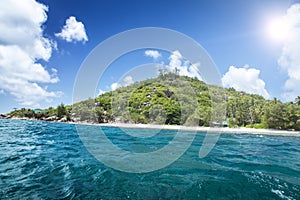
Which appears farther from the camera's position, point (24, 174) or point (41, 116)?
point (41, 116)

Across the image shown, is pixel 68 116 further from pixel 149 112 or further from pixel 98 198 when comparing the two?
pixel 98 198

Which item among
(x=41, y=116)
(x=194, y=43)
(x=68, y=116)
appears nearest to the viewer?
(x=194, y=43)

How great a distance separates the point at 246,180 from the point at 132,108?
1966 inches

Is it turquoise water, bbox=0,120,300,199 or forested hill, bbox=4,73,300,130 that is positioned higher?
forested hill, bbox=4,73,300,130

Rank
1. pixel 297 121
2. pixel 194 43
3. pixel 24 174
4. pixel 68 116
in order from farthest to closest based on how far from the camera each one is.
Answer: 1. pixel 68 116
2. pixel 297 121
3. pixel 194 43
4. pixel 24 174

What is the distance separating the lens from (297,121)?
1297 inches

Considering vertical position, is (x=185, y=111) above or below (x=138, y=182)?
above

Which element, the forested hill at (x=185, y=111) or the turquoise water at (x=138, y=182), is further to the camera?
the forested hill at (x=185, y=111)

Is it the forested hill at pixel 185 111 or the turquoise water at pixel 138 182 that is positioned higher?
the forested hill at pixel 185 111

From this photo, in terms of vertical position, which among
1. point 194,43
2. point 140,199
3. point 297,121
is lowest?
point 140,199

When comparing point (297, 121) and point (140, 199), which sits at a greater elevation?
point (297, 121)

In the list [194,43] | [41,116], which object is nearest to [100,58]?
[194,43]

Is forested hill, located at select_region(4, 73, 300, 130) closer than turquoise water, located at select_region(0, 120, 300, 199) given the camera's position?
No

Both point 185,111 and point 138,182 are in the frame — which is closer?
point 138,182
